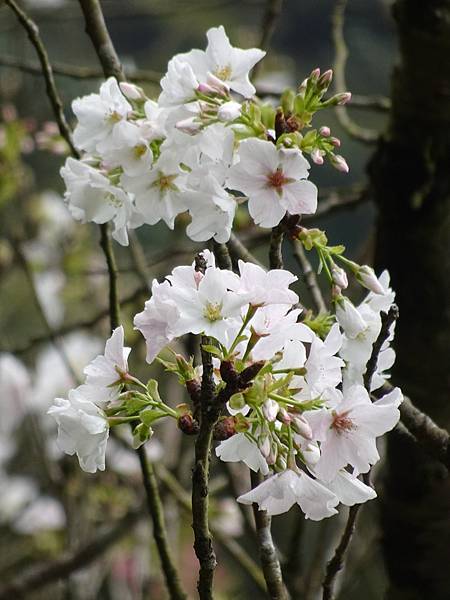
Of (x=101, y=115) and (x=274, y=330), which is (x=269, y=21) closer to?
(x=101, y=115)

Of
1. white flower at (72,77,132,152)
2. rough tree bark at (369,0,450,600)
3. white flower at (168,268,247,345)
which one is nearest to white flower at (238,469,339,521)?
white flower at (168,268,247,345)

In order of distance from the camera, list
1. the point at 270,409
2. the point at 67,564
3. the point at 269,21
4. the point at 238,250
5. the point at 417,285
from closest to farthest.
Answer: the point at 270,409 → the point at 238,250 → the point at 417,285 → the point at 269,21 → the point at 67,564

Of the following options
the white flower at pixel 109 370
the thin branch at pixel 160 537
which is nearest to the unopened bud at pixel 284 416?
the white flower at pixel 109 370

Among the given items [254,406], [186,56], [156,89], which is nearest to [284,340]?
[254,406]

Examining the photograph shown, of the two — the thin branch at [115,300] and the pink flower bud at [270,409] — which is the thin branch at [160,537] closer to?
the thin branch at [115,300]

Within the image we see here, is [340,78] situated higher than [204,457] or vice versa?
[204,457]

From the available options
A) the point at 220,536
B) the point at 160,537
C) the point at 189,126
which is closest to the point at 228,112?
the point at 189,126

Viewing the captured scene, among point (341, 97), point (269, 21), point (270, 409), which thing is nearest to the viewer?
point (270, 409)
